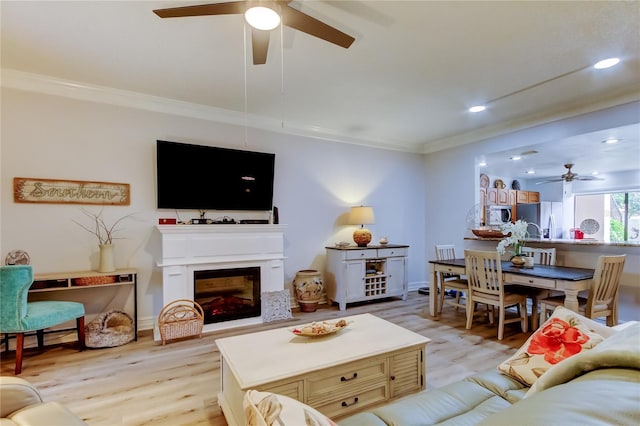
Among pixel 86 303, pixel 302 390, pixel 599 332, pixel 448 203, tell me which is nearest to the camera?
pixel 599 332

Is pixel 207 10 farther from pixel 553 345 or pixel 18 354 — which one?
pixel 18 354

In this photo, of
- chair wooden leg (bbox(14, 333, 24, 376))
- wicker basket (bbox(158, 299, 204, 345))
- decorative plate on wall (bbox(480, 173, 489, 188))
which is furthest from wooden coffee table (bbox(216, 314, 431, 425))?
decorative plate on wall (bbox(480, 173, 489, 188))

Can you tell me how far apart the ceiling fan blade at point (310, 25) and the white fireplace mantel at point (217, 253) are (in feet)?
7.87

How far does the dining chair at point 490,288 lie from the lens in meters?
3.23

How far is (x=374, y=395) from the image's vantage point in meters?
1.88

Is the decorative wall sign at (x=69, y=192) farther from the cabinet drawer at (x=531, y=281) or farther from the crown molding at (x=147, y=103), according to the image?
the cabinet drawer at (x=531, y=281)

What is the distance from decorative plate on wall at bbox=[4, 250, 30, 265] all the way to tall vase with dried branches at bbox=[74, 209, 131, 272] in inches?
20.1

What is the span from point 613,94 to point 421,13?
112 inches

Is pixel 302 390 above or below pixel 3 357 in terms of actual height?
above

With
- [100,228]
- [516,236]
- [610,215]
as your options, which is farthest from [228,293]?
[610,215]

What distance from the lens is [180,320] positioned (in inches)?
128

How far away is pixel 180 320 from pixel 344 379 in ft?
7.21

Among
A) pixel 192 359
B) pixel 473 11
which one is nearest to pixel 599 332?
pixel 473 11

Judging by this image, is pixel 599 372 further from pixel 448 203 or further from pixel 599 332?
pixel 448 203
